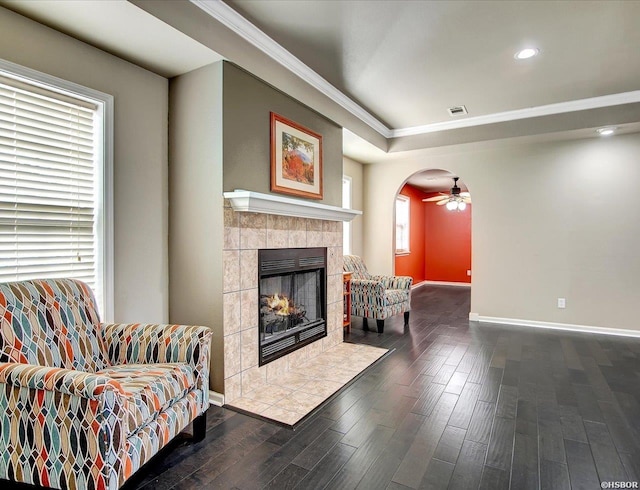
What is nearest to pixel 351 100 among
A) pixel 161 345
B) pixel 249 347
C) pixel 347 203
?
pixel 347 203

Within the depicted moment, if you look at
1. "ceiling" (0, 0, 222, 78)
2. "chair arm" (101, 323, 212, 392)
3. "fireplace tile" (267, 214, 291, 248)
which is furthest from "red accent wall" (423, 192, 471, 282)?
"chair arm" (101, 323, 212, 392)

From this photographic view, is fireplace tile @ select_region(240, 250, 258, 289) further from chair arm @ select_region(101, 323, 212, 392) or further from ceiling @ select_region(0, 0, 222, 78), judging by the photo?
ceiling @ select_region(0, 0, 222, 78)

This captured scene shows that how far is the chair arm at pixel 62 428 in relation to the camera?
1445 millimetres

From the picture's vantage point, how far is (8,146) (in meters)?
2.09

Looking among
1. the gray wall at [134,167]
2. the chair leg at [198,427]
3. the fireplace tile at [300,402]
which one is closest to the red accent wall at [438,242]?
the fireplace tile at [300,402]

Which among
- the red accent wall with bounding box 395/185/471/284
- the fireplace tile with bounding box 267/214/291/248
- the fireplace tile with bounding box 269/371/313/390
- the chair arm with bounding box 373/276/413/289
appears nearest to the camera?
the fireplace tile with bounding box 269/371/313/390

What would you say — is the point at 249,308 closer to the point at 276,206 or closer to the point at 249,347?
the point at 249,347

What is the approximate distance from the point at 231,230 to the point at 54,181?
1121 mm

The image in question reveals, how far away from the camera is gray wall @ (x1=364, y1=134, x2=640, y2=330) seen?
4.57 metres

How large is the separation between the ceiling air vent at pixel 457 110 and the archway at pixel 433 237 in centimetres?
359

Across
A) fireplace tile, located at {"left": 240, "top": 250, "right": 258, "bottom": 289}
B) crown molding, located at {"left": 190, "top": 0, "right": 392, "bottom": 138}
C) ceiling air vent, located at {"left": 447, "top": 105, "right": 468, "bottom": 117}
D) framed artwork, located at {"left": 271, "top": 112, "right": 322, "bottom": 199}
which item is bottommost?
fireplace tile, located at {"left": 240, "top": 250, "right": 258, "bottom": 289}

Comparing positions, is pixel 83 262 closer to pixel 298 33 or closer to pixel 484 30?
pixel 298 33

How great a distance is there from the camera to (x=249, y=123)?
289 cm

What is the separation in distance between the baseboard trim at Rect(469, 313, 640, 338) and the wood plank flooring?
112cm
